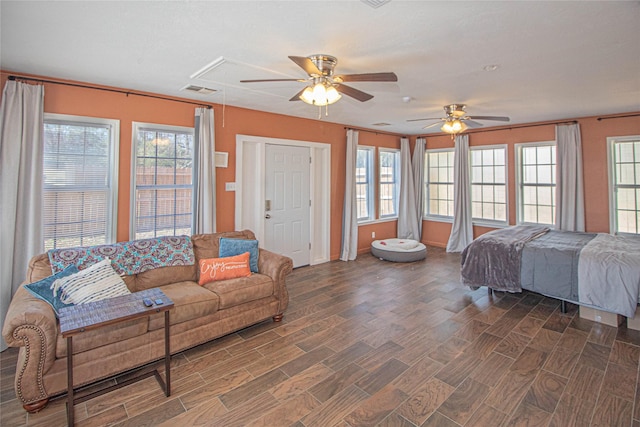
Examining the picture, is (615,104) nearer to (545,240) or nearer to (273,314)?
(545,240)

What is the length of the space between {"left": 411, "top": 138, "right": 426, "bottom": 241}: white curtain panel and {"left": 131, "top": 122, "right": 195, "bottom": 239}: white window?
5.13 meters

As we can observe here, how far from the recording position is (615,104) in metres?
4.57

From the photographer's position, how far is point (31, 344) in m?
2.14

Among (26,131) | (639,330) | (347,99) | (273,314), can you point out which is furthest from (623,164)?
(26,131)

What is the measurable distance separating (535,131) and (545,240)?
2.70 metres

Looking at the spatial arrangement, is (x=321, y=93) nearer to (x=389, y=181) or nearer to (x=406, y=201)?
(x=389, y=181)

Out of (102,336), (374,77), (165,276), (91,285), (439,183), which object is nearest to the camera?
(102,336)

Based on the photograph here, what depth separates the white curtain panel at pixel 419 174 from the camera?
24.7 ft

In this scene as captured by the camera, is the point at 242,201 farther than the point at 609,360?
Yes

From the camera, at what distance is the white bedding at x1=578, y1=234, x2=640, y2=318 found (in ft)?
10.5

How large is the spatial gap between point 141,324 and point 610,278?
449 cm

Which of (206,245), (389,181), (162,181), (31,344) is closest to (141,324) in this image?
(31,344)

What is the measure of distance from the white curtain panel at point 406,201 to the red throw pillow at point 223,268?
15.6 feet

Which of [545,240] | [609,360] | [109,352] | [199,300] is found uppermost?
[545,240]
